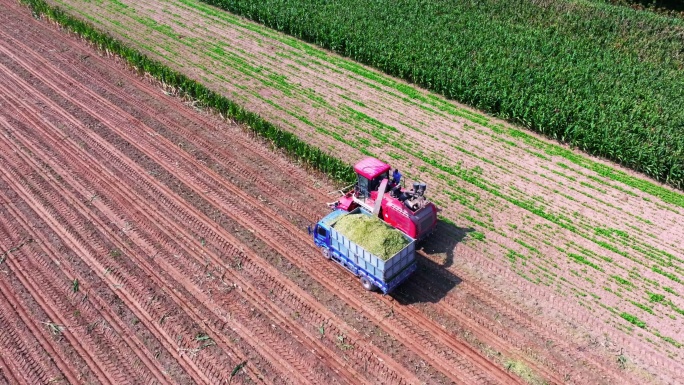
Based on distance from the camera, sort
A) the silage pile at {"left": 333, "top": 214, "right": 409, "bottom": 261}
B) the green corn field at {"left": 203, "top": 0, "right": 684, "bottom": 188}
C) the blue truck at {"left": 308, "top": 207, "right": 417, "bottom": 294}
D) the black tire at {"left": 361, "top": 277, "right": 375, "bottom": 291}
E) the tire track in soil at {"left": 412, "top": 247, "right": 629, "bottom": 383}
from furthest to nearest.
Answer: the green corn field at {"left": 203, "top": 0, "right": 684, "bottom": 188} < the black tire at {"left": 361, "top": 277, "right": 375, "bottom": 291} < the silage pile at {"left": 333, "top": 214, "right": 409, "bottom": 261} < the blue truck at {"left": 308, "top": 207, "right": 417, "bottom": 294} < the tire track in soil at {"left": 412, "top": 247, "right": 629, "bottom": 383}

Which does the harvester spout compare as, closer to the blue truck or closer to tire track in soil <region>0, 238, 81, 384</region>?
the blue truck

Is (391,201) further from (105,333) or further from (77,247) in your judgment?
(77,247)

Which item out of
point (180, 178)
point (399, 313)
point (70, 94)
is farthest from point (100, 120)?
point (399, 313)

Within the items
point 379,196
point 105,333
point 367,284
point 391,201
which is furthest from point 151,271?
point 391,201

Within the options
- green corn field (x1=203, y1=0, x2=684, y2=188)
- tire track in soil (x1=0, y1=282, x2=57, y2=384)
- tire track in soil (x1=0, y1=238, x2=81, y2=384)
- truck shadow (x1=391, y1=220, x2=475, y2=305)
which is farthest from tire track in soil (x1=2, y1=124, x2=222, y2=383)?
green corn field (x1=203, y1=0, x2=684, y2=188)

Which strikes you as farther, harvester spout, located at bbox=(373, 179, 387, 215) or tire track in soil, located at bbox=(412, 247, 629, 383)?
harvester spout, located at bbox=(373, 179, 387, 215)
